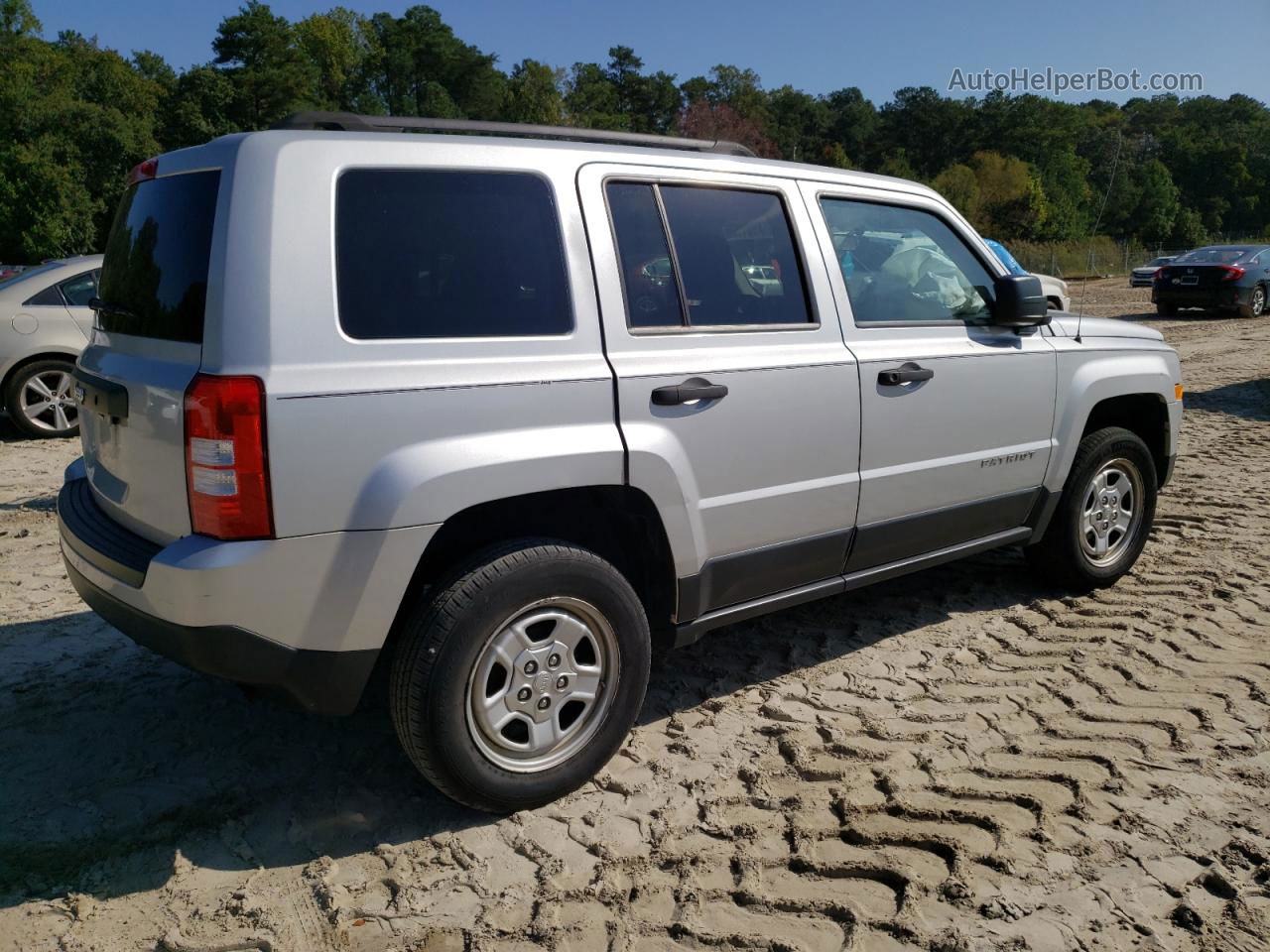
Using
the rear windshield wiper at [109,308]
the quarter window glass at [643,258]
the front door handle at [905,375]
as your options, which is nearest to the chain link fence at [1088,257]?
the front door handle at [905,375]

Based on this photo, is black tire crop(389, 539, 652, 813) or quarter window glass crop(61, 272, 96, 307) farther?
quarter window glass crop(61, 272, 96, 307)

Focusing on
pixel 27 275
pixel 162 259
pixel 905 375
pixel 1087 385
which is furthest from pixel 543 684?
pixel 27 275

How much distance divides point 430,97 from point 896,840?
90479mm

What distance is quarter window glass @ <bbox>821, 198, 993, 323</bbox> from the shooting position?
3.92 metres

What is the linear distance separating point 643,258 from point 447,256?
69cm

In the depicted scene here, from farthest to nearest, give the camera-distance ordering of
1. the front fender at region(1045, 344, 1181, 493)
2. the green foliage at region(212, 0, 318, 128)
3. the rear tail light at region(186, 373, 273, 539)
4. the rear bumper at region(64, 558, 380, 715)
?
the green foliage at region(212, 0, 318, 128), the front fender at region(1045, 344, 1181, 493), the rear bumper at region(64, 558, 380, 715), the rear tail light at region(186, 373, 273, 539)

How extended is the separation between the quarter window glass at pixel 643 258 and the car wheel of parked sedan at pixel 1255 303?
21.7m

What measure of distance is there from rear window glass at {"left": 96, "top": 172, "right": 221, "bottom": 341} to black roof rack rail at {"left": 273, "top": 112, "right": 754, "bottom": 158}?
0.36 meters

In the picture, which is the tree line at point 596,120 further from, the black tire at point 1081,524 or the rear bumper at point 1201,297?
the black tire at point 1081,524

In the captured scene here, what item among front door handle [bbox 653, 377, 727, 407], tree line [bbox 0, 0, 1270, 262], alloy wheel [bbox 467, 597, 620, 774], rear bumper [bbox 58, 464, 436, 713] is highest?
tree line [bbox 0, 0, 1270, 262]

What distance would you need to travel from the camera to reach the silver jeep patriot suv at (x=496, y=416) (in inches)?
104

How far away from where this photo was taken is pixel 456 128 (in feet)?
10.6

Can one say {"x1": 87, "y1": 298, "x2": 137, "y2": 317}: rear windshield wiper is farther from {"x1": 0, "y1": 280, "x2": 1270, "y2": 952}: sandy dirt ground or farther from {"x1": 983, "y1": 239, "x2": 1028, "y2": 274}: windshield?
{"x1": 983, "y1": 239, "x2": 1028, "y2": 274}: windshield

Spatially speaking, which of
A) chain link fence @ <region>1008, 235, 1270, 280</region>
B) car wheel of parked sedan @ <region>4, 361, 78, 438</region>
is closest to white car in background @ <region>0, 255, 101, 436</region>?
car wheel of parked sedan @ <region>4, 361, 78, 438</region>
